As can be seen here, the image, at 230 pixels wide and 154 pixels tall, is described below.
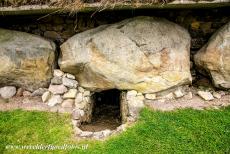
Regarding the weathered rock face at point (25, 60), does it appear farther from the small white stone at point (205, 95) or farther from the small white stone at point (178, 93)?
the small white stone at point (205, 95)

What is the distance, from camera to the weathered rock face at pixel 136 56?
4.97 m

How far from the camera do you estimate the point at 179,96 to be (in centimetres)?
507

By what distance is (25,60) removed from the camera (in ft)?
17.0

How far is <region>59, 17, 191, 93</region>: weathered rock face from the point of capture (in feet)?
16.3

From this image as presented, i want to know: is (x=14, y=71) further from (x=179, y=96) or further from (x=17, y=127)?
(x=179, y=96)

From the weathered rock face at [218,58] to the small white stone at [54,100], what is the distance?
2388 millimetres

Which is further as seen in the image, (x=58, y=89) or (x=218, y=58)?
(x=58, y=89)

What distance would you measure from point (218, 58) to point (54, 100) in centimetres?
269

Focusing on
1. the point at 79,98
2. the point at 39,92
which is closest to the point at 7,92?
the point at 39,92

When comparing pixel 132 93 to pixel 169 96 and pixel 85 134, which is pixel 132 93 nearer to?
pixel 169 96

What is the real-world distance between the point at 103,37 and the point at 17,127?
192 cm

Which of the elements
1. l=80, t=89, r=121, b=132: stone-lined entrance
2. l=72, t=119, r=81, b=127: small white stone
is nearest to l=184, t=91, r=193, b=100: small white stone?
l=80, t=89, r=121, b=132: stone-lined entrance

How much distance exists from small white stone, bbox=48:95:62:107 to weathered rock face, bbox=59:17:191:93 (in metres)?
0.57

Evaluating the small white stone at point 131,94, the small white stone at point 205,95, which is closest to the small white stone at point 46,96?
the small white stone at point 131,94
